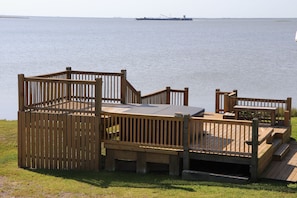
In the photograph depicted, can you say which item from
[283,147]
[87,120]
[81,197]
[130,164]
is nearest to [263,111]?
[283,147]

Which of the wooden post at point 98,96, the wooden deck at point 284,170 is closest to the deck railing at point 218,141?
the wooden deck at point 284,170

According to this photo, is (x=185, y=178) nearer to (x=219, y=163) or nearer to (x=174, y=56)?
(x=219, y=163)

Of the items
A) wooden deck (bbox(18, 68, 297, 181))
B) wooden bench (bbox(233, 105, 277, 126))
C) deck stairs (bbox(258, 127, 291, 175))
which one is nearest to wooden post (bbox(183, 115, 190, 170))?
wooden deck (bbox(18, 68, 297, 181))

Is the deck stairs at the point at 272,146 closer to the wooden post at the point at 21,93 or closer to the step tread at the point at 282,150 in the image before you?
the step tread at the point at 282,150

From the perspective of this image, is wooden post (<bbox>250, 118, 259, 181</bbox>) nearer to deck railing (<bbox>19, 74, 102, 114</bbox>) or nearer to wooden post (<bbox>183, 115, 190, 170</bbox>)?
wooden post (<bbox>183, 115, 190, 170</bbox>)

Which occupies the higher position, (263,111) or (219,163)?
(263,111)

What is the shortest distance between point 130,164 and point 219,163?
2.18 m

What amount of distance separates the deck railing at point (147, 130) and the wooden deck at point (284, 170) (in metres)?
2.05

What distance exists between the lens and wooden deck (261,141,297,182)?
12.1 m

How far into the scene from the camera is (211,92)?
37.9 metres

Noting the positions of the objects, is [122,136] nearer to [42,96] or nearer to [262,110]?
Result: [42,96]

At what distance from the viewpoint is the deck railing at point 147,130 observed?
12.7m

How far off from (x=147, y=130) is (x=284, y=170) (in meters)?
3.19

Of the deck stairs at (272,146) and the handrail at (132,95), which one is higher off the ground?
the handrail at (132,95)
